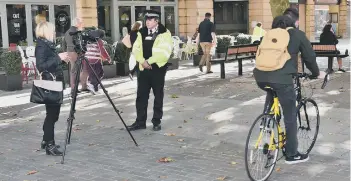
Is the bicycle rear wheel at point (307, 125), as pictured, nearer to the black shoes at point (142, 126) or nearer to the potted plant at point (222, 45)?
the black shoes at point (142, 126)

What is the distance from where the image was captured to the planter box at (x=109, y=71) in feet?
48.3

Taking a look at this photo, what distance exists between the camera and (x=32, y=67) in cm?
1405

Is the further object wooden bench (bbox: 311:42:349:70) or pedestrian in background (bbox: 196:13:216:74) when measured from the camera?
pedestrian in background (bbox: 196:13:216:74)

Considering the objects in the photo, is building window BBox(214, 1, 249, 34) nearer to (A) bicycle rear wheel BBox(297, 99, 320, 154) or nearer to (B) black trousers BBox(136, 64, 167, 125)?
(B) black trousers BBox(136, 64, 167, 125)

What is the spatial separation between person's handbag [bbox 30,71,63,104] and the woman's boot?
602 mm

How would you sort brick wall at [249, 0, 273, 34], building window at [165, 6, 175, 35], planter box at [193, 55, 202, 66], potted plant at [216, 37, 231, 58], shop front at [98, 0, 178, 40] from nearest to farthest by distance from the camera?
planter box at [193, 55, 202, 66]
potted plant at [216, 37, 231, 58]
shop front at [98, 0, 178, 40]
building window at [165, 6, 175, 35]
brick wall at [249, 0, 273, 34]

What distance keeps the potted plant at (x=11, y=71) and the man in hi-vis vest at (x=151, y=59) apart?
19.7ft

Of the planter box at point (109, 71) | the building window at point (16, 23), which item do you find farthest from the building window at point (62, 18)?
the planter box at point (109, 71)

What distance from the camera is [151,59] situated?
7.31 metres

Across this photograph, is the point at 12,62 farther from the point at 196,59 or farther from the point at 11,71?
the point at 196,59

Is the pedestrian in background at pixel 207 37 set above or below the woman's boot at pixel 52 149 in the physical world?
above

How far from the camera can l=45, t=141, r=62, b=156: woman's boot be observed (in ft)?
21.2

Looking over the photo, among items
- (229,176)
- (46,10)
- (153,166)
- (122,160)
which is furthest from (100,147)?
(46,10)

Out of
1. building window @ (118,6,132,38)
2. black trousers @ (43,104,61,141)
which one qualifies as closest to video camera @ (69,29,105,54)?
black trousers @ (43,104,61,141)
